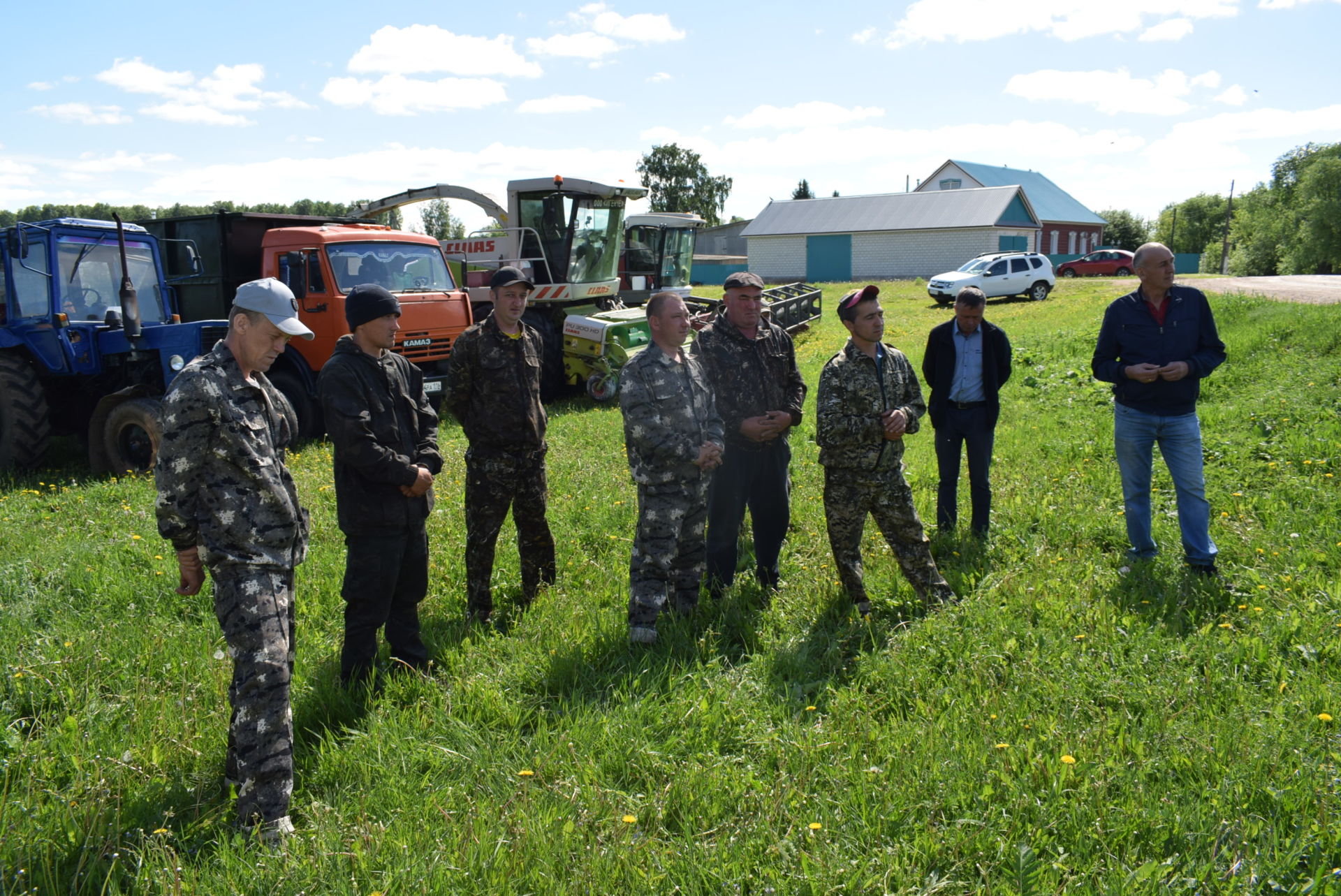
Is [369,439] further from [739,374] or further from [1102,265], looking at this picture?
[1102,265]

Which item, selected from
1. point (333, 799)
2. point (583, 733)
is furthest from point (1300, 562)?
point (333, 799)

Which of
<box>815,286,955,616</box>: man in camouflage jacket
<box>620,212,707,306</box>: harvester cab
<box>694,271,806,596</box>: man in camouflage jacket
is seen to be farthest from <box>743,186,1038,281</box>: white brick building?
<box>815,286,955,616</box>: man in camouflage jacket

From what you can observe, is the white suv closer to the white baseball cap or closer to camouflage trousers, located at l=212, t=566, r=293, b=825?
the white baseball cap

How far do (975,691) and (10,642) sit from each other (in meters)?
4.76

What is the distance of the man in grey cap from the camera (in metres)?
2.95

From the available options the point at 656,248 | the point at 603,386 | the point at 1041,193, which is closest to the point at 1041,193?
the point at 1041,193

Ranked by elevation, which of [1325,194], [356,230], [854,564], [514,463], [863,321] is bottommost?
[854,564]

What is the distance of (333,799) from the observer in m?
3.16

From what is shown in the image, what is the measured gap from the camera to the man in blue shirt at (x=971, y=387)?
593 centimetres

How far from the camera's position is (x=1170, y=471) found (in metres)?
5.30

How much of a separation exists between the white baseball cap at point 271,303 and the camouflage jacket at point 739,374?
2.39 meters

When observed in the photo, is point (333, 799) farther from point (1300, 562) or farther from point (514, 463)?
point (1300, 562)

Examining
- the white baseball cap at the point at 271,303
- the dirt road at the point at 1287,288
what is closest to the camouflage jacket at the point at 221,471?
the white baseball cap at the point at 271,303

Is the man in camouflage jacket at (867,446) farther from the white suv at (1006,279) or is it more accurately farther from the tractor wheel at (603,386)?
the white suv at (1006,279)
